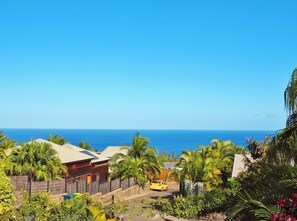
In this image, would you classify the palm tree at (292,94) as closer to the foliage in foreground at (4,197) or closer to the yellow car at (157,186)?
the foliage in foreground at (4,197)

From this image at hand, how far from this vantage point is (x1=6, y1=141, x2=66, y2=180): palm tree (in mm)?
26594

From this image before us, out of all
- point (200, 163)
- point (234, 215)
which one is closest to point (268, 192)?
point (234, 215)

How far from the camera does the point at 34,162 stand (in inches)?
1073

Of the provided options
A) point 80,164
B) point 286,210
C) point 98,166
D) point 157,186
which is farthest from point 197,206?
point 98,166

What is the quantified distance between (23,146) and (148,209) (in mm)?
10577

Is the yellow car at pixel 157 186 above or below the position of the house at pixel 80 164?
below

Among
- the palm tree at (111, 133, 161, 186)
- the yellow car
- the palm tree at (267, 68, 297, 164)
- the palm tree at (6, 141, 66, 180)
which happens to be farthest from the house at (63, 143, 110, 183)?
the palm tree at (267, 68, 297, 164)

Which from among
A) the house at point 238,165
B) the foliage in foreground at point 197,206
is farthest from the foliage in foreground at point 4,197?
the house at point 238,165

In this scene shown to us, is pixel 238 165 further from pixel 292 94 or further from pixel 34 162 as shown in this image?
pixel 292 94

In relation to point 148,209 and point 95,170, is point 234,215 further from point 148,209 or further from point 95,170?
point 95,170

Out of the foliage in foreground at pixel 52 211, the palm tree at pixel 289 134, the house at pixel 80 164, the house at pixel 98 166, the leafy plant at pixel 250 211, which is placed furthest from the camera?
the house at pixel 98 166

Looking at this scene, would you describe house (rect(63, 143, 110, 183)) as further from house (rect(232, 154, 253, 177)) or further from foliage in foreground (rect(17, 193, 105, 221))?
foliage in foreground (rect(17, 193, 105, 221))

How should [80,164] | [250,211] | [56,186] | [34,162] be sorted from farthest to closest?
[80,164], [34,162], [56,186], [250,211]

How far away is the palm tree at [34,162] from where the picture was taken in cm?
2659
